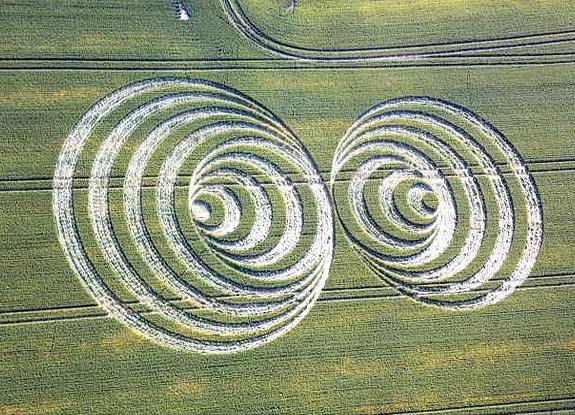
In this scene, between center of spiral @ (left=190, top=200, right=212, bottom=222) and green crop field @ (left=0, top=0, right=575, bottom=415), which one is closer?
green crop field @ (left=0, top=0, right=575, bottom=415)

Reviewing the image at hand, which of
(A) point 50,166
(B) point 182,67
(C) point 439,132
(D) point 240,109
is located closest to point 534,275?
(C) point 439,132

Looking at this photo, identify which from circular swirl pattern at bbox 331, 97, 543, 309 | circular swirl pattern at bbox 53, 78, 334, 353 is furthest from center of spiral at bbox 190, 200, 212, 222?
circular swirl pattern at bbox 331, 97, 543, 309

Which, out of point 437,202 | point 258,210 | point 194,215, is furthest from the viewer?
point 437,202

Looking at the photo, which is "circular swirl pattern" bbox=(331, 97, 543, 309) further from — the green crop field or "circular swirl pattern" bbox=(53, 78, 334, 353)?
"circular swirl pattern" bbox=(53, 78, 334, 353)

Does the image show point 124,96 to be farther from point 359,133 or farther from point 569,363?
point 569,363

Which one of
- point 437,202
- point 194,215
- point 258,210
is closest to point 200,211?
point 194,215

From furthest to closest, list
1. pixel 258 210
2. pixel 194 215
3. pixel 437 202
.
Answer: pixel 437 202 → pixel 258 210 → pixel 194 215

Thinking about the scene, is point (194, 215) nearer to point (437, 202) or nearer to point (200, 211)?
point (200, 211)
